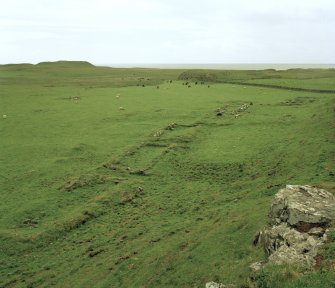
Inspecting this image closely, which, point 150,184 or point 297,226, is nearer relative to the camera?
point 297,226

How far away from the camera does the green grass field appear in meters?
24.9

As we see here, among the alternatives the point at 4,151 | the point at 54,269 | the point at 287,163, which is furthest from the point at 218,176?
the point at 4,151

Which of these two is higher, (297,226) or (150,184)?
(297,226)

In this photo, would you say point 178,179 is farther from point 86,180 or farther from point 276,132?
point 276,132

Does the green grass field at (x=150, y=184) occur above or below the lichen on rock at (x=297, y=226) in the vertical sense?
below

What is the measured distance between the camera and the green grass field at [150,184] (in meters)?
24.9

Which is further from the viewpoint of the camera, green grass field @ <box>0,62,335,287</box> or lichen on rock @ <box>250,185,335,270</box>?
green grass field @ <box>0,62,335,287</box>

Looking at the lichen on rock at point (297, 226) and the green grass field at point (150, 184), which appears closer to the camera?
the lichen on rock at point (297, 226)

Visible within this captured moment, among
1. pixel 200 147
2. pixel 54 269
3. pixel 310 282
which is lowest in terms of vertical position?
pixel 54 269

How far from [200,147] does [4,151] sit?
2583 cm

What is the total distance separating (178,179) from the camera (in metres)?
40.3

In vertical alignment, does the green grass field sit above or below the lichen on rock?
below

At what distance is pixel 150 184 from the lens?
3956 cm

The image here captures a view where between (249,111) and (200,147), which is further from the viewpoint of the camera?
(249,111)
